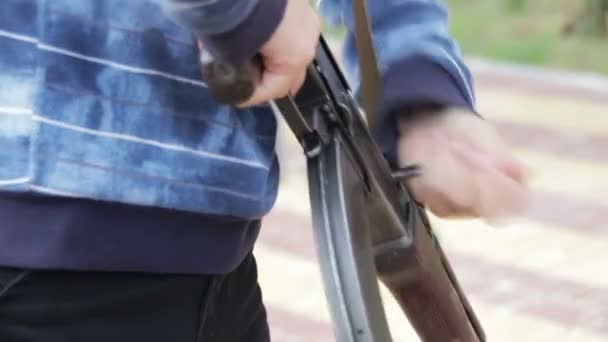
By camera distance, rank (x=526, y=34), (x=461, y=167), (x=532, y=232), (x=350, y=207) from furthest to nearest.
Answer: (x=526, y=34)
(x=532, y=232)
(x=461, y=167)
(x=350, y=207)

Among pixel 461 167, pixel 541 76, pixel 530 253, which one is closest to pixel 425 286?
pixel 461 167

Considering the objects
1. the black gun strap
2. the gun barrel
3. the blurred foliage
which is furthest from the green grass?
the black gun strap

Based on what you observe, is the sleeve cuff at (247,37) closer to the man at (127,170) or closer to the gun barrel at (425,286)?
the man at (127,170)

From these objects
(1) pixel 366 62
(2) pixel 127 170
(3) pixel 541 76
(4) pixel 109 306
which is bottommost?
(3) pixel 541 76

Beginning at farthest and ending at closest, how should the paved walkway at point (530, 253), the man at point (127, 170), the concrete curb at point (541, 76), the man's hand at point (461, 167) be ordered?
the concrete curb at point (541, 76), the paved walkway at point (530, 253), the man's hand at point (461, 167), the man at point (127, 170)

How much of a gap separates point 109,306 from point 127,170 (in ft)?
0.38

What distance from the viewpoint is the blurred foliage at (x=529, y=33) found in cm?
529

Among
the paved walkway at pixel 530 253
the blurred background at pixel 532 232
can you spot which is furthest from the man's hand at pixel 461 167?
the paved walkway at pixel 530 253

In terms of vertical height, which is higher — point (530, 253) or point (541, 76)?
point (530, 253)

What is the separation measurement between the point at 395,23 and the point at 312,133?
237 millimetres

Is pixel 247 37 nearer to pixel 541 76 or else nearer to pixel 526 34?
pixel 541 76

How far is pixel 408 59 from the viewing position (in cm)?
122

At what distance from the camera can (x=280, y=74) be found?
0.97 metres

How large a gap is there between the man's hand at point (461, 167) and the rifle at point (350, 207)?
29mm
